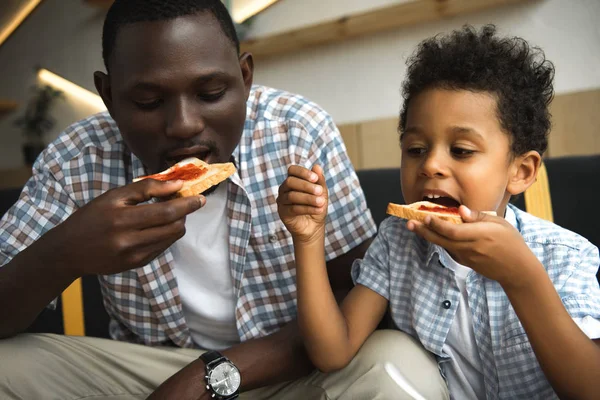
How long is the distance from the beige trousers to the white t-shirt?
12cm

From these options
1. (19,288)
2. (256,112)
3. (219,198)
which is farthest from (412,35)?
(19,288)

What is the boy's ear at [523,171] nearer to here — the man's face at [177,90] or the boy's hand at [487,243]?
the boy's hand at [487,243]

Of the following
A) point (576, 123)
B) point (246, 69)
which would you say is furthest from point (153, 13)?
point (576, 123)

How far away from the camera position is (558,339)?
1.07 meters

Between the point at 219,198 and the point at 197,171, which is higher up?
the point at 197,171

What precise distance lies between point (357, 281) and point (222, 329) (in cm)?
50

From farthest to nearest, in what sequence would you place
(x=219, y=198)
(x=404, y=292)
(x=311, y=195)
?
(x=219, y=198) → (x=404, y=292) → (x=311, y=195)

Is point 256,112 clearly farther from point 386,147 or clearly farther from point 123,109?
point 386,147

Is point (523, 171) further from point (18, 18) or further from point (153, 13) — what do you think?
point (18, 18)

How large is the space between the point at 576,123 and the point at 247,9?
96.0 inches

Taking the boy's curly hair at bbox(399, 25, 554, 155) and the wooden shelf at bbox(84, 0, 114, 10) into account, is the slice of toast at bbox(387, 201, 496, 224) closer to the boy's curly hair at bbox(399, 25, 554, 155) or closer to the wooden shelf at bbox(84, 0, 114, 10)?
the boy's curly hair at bbox(399, 25, 554, 155)


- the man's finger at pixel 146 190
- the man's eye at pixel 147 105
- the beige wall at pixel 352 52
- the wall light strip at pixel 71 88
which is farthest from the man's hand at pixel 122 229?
the wall light strip at pixel 71 88

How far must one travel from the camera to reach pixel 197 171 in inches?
52.7

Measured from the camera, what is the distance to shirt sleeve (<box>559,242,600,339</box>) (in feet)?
3.85
